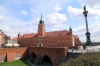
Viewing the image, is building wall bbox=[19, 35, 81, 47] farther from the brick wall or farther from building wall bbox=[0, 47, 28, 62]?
the brick wall

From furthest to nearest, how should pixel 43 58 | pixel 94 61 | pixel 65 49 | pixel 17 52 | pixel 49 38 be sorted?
1. pixel 49 38
2. pixel 17 52
3. pixel 43 58
4. pixel 65 49
5. pixel 94 61

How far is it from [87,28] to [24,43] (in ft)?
153

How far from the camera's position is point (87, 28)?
3083cm

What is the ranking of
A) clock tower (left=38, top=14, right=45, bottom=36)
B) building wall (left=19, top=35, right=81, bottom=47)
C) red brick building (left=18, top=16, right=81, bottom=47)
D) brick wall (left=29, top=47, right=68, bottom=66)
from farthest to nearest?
clock tower (left=38, top=14, right=45, bottom=36), red brick building (left=18, top=16, right=81, bottom=47), building wall (left=19, top=35, right=81, bottom=47), brick wall (left=29, top=47, right=68, bottom=66)

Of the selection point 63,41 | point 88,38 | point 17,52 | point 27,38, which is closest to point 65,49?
point 88,38

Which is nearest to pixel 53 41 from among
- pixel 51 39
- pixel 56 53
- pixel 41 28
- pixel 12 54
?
pixel 51 39

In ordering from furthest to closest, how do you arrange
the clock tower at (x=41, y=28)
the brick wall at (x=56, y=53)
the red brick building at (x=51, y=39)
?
the clock tower at (x=41, y=28), the red brick building at (x=51, y=39), the brick wall at (x=56, y=53)

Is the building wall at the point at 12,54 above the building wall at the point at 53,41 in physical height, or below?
below

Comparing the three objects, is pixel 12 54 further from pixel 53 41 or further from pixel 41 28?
pixel 41 28

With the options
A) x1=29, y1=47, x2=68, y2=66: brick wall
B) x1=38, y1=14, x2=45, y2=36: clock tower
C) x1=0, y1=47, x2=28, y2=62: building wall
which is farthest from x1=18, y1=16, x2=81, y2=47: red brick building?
x1=29, y1=47, x2=68, y2=66: brick wall

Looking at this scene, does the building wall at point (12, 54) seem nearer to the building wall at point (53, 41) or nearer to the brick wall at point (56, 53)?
the brick wall at point (56, 53)

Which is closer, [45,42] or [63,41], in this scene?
[63,41]

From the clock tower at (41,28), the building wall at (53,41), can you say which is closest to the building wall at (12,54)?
the building wall at (53,41)

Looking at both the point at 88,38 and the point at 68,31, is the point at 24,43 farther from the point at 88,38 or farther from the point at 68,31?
the point at 88,38
